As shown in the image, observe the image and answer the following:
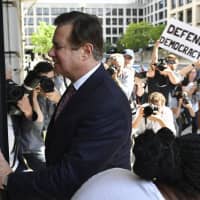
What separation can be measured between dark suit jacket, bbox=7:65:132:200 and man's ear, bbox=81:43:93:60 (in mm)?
71

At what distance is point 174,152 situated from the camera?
3.23 feet

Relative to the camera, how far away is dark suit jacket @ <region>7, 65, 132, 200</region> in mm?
1427

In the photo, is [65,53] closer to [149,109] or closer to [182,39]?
[149,109]

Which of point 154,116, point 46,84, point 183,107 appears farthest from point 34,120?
point 183,107

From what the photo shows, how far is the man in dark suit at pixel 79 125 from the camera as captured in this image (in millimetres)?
1431

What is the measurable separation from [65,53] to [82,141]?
1.04ft

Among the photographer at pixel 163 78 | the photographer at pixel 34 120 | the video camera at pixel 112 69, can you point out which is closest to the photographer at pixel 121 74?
the video camera at pixel 112 69

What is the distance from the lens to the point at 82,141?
1429mm

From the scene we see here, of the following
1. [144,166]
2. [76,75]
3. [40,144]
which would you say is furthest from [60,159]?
[40,144]

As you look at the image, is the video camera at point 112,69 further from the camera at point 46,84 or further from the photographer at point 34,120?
the camera at point 46,84

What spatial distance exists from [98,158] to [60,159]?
15 cm

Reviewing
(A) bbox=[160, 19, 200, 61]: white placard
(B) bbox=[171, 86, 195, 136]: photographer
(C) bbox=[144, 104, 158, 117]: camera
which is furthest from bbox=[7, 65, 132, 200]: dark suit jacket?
(A) bbox=[160, 19, 200, 61]: white placard

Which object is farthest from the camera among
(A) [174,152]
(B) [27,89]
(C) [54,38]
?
(B) [27,89]

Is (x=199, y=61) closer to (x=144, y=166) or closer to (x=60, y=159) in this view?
(x=60, y=159)
